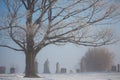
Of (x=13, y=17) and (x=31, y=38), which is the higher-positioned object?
(x=13, y=17)

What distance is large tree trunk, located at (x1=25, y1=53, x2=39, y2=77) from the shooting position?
987cm

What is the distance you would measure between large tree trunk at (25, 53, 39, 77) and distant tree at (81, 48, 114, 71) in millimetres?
2694

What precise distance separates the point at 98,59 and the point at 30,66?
10.4 ft

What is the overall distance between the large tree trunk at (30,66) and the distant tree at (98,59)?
2.69m

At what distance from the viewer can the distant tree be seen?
36.3 ft

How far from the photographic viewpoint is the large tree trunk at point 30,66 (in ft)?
32.4

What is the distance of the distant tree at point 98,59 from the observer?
11.1m

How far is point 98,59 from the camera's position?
11203mm

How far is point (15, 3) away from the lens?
389 inches

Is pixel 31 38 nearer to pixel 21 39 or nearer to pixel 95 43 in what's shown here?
pixel 21 39

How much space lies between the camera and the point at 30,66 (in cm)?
995

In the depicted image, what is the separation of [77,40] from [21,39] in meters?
2.23

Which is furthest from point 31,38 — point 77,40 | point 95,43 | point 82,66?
point 82,66

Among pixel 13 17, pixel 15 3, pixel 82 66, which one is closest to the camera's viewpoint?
pixel 13 17
